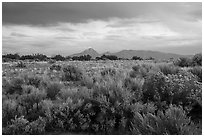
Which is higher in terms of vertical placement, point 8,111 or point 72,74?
point 72,74

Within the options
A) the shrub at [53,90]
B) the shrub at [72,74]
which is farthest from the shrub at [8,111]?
the shrub at [72,74]

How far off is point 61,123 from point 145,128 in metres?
1.62

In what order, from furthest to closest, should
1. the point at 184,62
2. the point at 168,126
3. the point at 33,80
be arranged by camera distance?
the point at 184,62 < the point at 33,80 < the point at 168,126

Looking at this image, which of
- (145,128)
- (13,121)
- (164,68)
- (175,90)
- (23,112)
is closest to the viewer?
(145,128)

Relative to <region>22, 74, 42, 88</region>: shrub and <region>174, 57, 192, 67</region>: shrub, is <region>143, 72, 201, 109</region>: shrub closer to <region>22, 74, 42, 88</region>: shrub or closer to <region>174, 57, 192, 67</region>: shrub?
<region>22, 74, 42, 88</region>: shrub

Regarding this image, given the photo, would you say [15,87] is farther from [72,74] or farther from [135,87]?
[135,87]

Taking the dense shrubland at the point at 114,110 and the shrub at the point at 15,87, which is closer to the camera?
the dense shrubland at the point at 114,110

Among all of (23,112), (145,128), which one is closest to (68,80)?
(23,112)

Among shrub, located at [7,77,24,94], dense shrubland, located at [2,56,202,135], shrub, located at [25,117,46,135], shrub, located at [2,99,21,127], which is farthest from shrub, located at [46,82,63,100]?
shrub, located at [25,117,46,135]

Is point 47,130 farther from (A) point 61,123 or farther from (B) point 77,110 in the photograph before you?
(B) point 77,110

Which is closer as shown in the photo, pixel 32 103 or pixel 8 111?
pixel 8 111

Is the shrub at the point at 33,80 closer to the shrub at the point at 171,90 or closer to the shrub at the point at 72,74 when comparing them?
the shrub at the point at 72,74

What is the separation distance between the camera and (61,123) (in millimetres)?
5809

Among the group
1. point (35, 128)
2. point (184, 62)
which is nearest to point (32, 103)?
point (35, 128)
